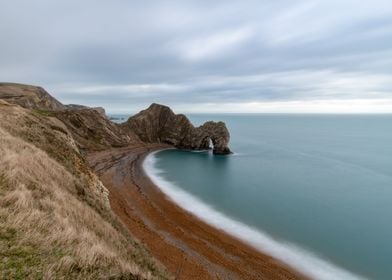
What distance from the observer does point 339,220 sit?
1320 inches

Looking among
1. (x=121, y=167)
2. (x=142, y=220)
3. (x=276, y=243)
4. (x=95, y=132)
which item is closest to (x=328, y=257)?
(x=276, y=243)

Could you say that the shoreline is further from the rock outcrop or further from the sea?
the rock outcrop

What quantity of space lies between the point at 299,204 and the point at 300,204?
137 mm

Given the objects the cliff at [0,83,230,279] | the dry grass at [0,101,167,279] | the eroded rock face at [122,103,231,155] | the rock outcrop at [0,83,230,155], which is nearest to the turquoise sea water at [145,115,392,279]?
the rock outcrop at [0,83,230,155]

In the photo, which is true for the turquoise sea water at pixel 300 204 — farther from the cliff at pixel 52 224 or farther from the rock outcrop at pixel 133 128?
the cliff at pixel 52 224

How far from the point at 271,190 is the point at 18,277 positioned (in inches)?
1703

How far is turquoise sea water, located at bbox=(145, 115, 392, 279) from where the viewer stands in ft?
82.5

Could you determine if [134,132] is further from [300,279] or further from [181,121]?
[300,279]

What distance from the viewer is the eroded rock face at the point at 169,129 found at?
8769 cm

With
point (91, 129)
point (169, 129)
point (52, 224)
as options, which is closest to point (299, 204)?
point (52, 224)

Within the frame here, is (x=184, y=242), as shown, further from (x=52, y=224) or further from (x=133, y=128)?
(x=133, y=128)

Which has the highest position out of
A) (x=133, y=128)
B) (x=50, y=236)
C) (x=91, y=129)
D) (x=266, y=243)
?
(x=91, y=129)

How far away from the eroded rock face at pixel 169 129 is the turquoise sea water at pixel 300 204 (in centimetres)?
1343

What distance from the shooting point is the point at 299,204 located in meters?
39.0
